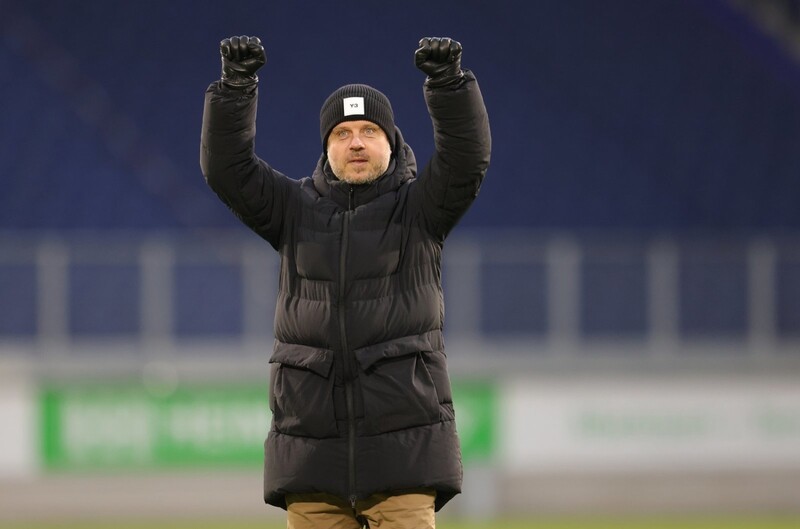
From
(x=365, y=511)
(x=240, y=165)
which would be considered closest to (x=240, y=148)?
(x=240, y=165)

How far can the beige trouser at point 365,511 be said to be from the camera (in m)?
4.13

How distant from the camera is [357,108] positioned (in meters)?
4.23

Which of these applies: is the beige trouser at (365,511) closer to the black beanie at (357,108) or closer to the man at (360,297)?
the man at (360,297)

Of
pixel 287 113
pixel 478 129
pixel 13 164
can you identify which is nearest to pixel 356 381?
pixel 478 129

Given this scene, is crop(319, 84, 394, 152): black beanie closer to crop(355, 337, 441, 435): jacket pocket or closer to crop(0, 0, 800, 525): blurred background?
crop(355, 337, 441, 435): jacket pocket

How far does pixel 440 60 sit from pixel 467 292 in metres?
7.74

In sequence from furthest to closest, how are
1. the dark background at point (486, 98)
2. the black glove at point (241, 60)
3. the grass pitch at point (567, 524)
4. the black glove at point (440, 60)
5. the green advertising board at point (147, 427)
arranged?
the dark background at point (486, 98), the green advertising board at point (147, 427), the grass pitch at point (567, 524), the black glove at point (241, 60), the black glove at point (440, 60)

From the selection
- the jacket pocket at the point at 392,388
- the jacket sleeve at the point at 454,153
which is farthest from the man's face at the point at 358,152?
the jacket pocket at the point at 392,388

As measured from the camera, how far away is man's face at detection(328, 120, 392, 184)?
14.0 ft

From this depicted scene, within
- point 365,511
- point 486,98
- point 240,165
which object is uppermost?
point 486,98

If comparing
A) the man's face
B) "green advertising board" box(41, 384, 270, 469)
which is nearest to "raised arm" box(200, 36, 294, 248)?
the man's face

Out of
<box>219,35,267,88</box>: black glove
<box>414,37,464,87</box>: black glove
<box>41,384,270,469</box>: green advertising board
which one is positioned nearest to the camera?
<box>414,37,464,87</box>: black glove

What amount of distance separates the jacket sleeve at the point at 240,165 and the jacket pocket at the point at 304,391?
0.39 m

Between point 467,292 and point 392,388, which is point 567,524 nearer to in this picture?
point 467,292
